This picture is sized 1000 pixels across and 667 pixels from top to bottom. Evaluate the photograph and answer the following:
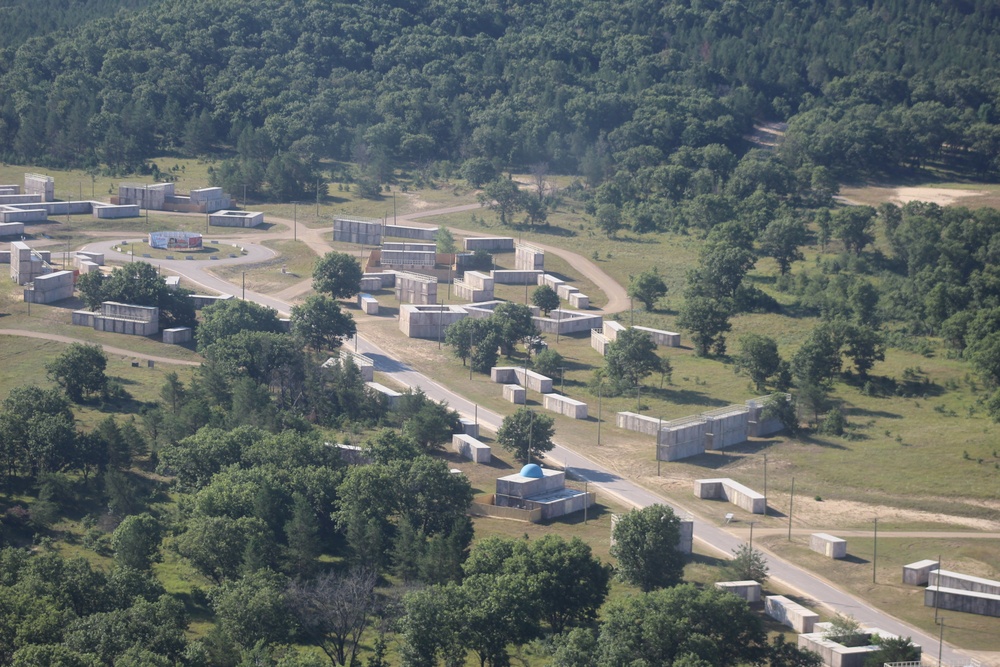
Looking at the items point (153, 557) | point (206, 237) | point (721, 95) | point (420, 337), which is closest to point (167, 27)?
point (206, 237)

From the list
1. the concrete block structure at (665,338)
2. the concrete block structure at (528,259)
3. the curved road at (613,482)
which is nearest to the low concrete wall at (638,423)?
the curved road at (613,482)

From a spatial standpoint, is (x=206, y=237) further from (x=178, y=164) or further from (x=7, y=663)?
(x=7, y=663)

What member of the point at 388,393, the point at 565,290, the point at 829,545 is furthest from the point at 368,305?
the point at 829,545

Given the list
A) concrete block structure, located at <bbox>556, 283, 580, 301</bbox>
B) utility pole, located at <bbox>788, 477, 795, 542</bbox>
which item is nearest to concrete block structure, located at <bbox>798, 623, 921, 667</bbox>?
utility pole, located at <bbox>788, 477, 795, 542</bbox>

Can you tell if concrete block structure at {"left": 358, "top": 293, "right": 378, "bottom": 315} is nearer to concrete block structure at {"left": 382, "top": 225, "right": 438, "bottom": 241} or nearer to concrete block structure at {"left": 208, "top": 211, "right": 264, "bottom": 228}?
concrete block structure at {"left": 382, "top": 225, "right": 438, "bottom": 241}

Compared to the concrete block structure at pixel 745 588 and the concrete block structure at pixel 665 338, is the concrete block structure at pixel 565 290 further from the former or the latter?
the concrete block structure at pixel 745 588

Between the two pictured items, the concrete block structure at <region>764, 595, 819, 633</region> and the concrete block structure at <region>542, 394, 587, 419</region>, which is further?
the concrete block structure at <region>542, 394, 587, 419</region>

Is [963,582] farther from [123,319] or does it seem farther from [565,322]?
[123,319]
